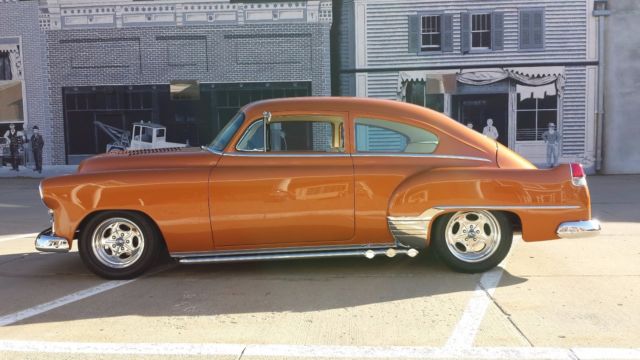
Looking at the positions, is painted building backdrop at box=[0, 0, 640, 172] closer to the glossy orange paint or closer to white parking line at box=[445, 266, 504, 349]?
the glossy orange paint

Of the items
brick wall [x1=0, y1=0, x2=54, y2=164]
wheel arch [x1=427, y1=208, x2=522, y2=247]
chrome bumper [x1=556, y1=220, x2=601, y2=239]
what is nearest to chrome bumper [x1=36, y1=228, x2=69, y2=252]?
wheel arch [x1=427, y1=208, x2=522, y2=247]

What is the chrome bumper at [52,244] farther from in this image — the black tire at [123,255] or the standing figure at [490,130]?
the standing figure at [490,130]

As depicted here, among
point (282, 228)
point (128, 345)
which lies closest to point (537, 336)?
point (282, 228)

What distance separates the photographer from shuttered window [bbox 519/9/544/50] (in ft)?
62.8

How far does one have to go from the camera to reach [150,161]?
555cm

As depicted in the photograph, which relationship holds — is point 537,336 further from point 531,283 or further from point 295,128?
point 295,128

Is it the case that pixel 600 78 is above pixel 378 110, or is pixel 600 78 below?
above

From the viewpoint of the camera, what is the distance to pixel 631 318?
4.34m

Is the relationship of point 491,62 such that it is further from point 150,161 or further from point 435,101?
point 150,161

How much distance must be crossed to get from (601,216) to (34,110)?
745 inches

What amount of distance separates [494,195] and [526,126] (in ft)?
49.9

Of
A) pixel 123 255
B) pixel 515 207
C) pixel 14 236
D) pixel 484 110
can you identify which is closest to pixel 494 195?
pixel 515 207

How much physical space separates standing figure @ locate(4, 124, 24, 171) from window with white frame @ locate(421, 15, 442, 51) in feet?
48.5

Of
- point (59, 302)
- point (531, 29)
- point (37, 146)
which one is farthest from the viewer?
point (37, 146)
